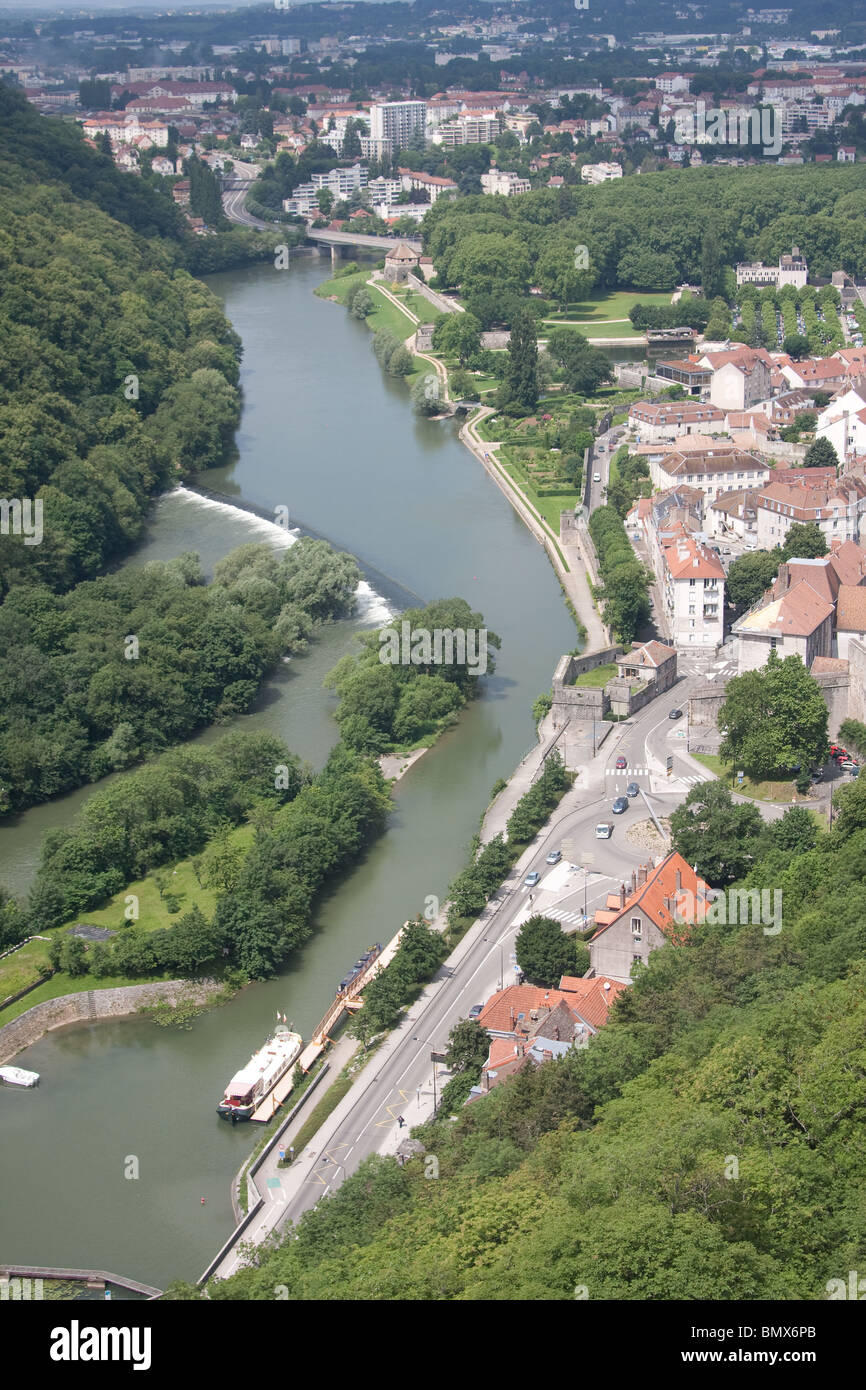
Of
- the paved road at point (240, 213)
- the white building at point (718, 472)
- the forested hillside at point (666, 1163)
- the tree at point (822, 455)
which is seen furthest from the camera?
the paved road at point (240, 213)

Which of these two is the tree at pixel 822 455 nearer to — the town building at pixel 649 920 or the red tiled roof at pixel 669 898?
the red tiled roof at pixel 669 898

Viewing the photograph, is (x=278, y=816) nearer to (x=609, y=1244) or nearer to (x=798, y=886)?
(x=798, y=886)

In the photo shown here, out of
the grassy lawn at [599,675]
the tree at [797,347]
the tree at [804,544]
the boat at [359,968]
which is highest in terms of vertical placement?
the tree at [797,347]

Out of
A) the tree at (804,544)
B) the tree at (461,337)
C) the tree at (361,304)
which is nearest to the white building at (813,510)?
the tree at (804,544)

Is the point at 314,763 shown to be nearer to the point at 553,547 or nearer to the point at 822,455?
the point at 553,547

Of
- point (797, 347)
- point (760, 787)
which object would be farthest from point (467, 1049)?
point (797, 347)
